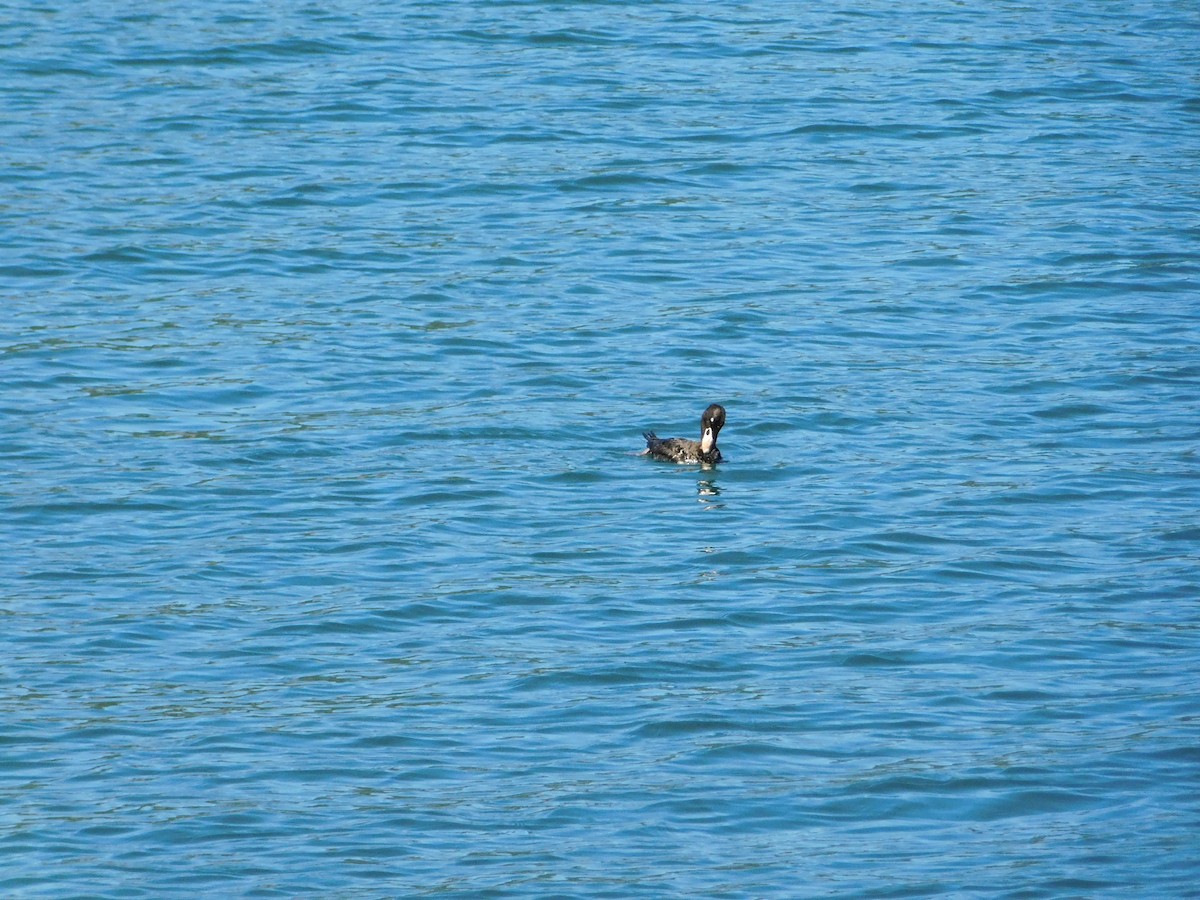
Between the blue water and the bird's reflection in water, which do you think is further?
the bird's reflection in water

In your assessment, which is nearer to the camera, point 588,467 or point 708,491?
A: point 708,491

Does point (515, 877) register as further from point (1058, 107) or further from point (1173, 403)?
point (1058, 107)

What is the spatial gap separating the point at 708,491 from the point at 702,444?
0.45m

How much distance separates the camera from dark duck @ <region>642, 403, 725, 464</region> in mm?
15344

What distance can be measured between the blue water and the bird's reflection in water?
159mm

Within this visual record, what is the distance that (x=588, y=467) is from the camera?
50.6ft

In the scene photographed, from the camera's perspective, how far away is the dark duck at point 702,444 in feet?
50.3

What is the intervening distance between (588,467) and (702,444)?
0.95 metres

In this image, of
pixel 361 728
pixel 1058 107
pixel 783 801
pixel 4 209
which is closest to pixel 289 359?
pixel 4 209

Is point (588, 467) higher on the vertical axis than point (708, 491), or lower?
higher

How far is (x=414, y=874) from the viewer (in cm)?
914

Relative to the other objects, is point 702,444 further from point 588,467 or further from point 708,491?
point 588,467

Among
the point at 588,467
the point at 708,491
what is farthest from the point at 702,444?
the point at 588,467

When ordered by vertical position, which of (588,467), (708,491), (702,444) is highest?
(702,444)
